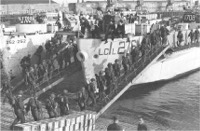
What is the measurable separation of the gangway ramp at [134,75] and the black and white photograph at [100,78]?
4 centimetres

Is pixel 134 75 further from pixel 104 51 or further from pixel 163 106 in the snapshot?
pixel 104 51

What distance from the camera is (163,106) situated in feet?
55.9

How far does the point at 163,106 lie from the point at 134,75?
2.06 metres

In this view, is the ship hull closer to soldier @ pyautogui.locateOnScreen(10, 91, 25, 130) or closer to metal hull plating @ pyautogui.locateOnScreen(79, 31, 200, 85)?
metal hull plating @ pyautogui.locateOnScreen(79, 31, 200, 85)

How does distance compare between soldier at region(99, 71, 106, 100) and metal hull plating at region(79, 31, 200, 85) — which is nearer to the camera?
soldier at region(99, 71, 106, 100)

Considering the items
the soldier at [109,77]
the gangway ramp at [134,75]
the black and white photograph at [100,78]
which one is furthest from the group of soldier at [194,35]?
the soldier at [109,77]

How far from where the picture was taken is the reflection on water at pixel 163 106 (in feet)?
48.1

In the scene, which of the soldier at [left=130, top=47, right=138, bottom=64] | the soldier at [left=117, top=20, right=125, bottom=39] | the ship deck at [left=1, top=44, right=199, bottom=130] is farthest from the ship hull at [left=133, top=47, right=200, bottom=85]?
the soldier at [left=117, top=20, right=125, bottom=39]

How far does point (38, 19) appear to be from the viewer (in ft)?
87.7

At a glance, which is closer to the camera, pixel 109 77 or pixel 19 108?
pixel 19 108

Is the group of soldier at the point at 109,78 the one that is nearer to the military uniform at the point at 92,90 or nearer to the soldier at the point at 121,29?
the military uniform at the point at 92,90

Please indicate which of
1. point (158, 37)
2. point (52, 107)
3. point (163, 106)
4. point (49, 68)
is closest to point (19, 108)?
point (52, 107)

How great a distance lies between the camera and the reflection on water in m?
14.7

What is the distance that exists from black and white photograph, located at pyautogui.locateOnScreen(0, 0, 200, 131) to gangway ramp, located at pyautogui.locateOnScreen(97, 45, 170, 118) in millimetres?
44
